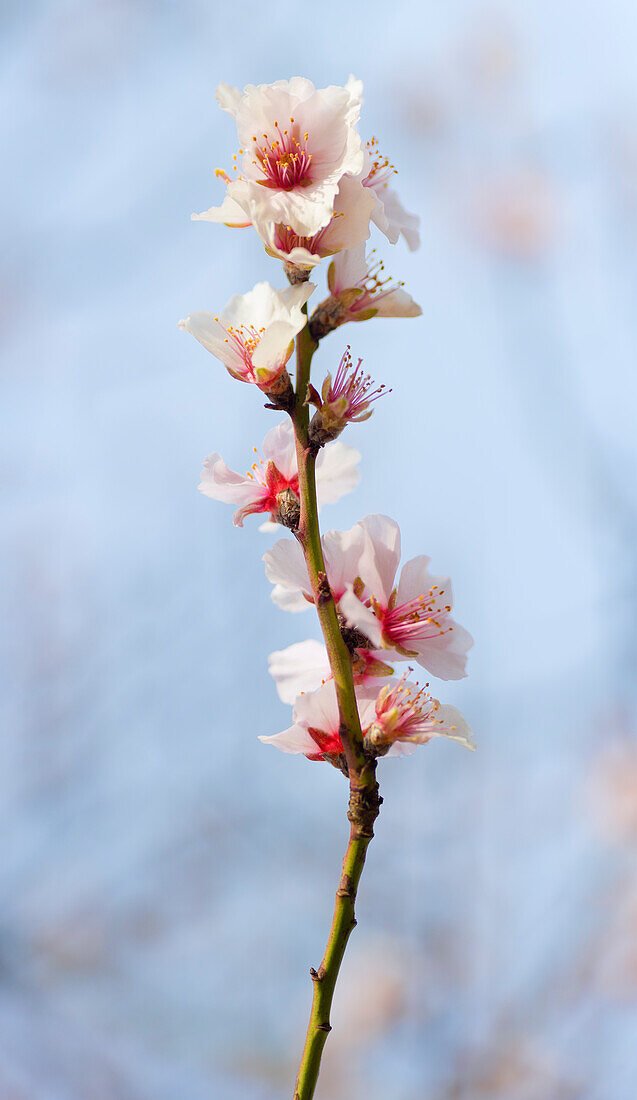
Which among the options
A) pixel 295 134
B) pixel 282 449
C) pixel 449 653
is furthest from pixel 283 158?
pixel 449 653

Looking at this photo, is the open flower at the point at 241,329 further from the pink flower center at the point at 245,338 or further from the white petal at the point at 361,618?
the white petal at the point at 361,618

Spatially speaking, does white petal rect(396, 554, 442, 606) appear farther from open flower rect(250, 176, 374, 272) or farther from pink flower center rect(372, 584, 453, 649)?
open flower rect(250, 176, 374, 272)

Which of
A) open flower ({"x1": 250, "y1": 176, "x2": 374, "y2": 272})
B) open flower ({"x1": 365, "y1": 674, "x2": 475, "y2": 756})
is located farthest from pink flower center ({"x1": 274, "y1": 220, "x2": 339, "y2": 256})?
open flower ({"x1": 365, "y1": 674, "x2": 475, "y2": 756})

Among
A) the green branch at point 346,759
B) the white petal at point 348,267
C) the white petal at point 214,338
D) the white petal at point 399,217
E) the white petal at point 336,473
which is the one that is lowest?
the green branch at point 346,759

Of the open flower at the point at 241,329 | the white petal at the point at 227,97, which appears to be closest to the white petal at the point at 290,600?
the open flower at the point at 241,329

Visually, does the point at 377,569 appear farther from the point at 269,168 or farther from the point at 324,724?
the point at 269,168

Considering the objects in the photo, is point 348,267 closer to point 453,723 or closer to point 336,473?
point 336,473

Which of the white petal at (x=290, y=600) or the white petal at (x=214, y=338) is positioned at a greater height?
the white petal at (x=214, y=338)

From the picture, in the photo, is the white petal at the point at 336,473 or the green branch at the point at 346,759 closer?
the green branch at the point at 346,759
